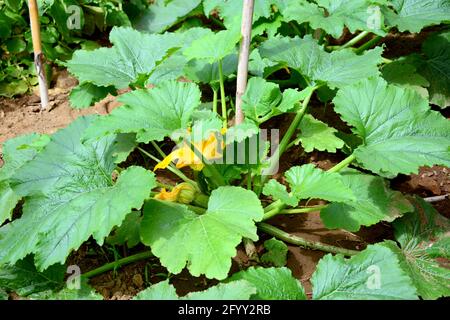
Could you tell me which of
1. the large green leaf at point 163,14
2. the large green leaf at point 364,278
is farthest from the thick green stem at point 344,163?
the large green leaf at point 163,14

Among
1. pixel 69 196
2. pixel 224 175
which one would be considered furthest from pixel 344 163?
pixel 69 196

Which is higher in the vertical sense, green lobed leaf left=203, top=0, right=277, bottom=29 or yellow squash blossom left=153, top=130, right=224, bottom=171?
green lobed leaf left=203, top=0, right=277, bottom=29

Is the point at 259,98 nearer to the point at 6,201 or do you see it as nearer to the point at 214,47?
the point at 214,47

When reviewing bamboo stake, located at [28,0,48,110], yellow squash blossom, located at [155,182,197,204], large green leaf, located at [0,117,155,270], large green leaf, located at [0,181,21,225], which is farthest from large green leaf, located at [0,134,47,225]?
yellow squash blossom, located at [155,182,197,204]

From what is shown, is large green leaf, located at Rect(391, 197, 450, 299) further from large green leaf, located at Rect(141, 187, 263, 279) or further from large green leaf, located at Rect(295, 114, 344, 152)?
large green leaf, located at Rect(141, 187, 263, 279)

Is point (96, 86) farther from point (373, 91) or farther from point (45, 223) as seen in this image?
point (373, 91)
